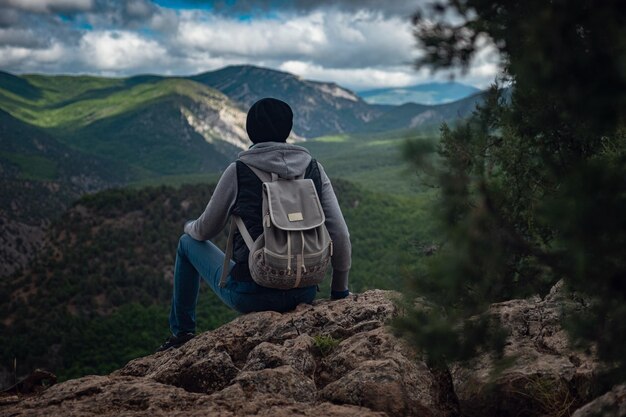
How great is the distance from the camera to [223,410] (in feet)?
13.4

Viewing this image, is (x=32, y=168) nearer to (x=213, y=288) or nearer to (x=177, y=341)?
(x=177, y=341)

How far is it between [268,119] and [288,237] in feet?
4.11

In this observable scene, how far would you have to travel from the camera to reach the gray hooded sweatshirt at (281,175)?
5.73 m

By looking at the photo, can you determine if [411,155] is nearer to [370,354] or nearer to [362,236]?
[370,354]

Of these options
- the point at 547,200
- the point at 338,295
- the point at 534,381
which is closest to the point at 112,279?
the point at 338,295

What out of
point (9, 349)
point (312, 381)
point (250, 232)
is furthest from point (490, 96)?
point (9, 349)

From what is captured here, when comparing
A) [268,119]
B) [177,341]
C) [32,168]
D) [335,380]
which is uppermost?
[268,119]

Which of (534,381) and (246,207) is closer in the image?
(534,381)

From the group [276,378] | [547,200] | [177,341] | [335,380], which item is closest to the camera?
[547,200]

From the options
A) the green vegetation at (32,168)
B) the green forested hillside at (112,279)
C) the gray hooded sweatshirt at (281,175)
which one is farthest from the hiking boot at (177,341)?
the green vegetation at (32,168)

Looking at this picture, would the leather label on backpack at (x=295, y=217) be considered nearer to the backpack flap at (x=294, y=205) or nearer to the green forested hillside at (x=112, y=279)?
the backpack flap at (x=294, y=205)

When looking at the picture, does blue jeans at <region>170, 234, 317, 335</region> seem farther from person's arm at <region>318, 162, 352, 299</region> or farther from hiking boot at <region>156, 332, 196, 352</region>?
person's arm at <region>318, 162, 352, 299</region>

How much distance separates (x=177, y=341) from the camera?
6.55 meters

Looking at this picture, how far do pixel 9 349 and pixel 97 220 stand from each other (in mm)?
27037
